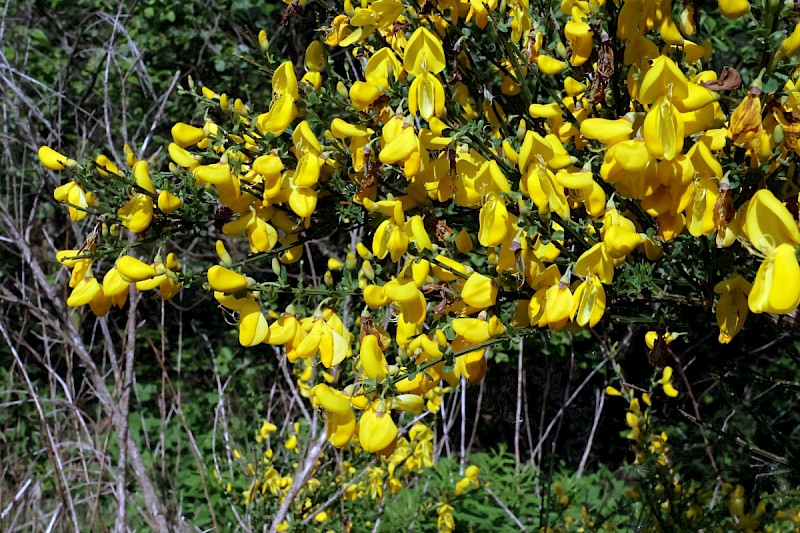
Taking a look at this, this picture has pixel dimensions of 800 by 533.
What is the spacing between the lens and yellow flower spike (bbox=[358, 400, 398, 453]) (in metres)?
0.85

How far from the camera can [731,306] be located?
2.80ft

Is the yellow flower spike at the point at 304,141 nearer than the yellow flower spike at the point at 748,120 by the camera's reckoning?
No

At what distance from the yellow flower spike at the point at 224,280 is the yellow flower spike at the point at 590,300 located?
16.6 inches

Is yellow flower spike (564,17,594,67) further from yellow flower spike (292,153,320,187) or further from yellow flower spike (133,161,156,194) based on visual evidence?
yellow flower spike (133,161,156,194)

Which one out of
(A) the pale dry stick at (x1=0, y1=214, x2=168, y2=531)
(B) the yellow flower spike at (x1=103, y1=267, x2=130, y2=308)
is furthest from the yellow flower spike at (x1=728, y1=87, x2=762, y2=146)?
(A) the pale dry stick at (x1=0, y1=214, x2=168, y2=531)

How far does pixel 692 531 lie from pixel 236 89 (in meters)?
3.12

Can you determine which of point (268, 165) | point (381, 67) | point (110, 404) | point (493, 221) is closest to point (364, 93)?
point (381, 67)

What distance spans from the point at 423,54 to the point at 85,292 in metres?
0.60

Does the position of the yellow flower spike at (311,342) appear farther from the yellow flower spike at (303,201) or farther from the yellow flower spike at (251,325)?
the yellow flower spike at (303,201)

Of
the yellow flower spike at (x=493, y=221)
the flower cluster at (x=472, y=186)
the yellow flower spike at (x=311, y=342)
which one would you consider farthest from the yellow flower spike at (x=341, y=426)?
the yellow flower spike at (x=493, y=221)

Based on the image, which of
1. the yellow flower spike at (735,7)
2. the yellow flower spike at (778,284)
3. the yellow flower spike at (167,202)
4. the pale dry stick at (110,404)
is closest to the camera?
the yellow flower spike at (778,284)

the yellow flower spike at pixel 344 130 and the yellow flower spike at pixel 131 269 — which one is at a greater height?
the yellow flower spike at pixel 344 130

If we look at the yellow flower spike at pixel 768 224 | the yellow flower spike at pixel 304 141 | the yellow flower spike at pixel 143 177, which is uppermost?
the yellow flower spike at pixel 768 224

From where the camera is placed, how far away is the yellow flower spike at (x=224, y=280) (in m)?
0.93
